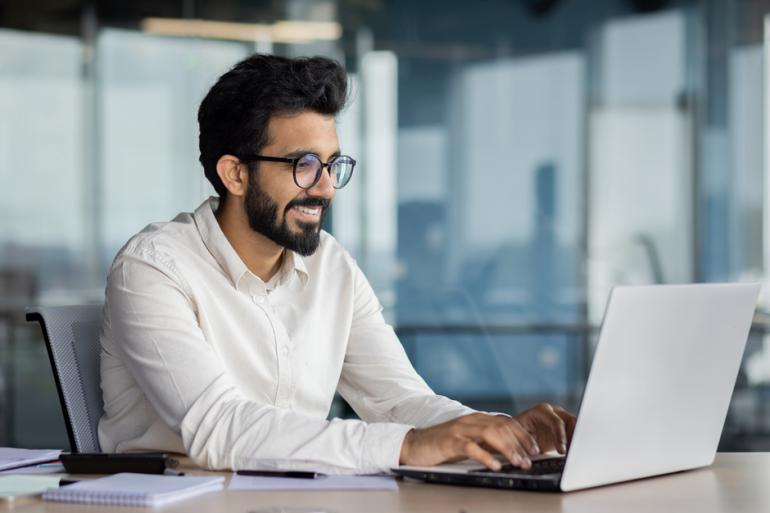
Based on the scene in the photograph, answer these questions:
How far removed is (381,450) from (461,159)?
427cm

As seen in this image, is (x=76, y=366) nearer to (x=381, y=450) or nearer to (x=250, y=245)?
(x=250, y=245)

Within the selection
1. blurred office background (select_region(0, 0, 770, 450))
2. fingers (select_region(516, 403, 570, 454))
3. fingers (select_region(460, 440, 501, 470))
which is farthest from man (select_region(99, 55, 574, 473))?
blurred office background (select_region(0, 0, 770, 450))

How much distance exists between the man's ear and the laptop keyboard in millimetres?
888

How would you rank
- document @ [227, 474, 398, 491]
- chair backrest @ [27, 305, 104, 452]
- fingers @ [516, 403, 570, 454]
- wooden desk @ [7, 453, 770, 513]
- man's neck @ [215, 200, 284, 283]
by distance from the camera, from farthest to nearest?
man's neck @ [215, 200, 284, 283] < chair backrest @ [27, 305, 104, 452] < fingers @ [516, 403, 570, 454] < document @ [227, 474, 398, 491] < wooden desk @ [7, 453, 770, 513]

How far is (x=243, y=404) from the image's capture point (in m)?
2.10

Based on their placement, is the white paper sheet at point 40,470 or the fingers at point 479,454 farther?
the white paper sheet at point 40,470

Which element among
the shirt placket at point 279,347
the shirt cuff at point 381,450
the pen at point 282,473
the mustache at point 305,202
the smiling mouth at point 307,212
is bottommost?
the pen at point 282,473

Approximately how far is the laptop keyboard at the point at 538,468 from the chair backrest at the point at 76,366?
88cm

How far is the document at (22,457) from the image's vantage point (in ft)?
7.04

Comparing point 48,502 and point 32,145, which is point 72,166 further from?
point 48,502

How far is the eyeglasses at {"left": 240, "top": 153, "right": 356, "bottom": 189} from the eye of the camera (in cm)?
244

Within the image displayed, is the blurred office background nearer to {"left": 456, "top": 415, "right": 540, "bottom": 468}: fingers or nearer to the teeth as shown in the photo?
the teeth

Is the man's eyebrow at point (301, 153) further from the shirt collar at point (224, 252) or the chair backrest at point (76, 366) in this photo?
the chair backrest at point (76, 366)

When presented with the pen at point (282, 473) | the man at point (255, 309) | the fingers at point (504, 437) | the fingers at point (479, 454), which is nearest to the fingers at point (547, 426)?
the man at point (255, 309)
